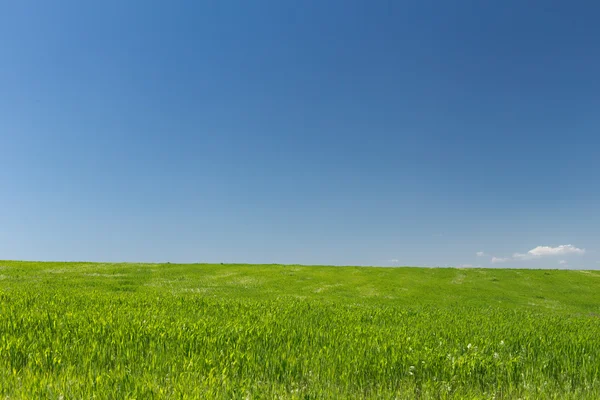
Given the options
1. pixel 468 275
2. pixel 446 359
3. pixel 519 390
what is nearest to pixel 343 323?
pixel 446 359

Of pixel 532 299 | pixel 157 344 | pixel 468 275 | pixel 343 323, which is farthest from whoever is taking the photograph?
pixel 468 275

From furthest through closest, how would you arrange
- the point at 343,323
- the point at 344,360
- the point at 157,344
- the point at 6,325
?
the point at 343,323
the point at 6,325
the point at 157,344
the point at 344,360

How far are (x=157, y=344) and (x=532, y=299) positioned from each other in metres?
33.1

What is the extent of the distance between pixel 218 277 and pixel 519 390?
33452 millimetres

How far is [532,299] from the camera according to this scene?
1280 inches

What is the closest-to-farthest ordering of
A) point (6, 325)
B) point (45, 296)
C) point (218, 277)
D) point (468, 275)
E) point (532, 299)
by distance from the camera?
point (6, 325), point (45, 296), point (532, 299), point (218, 277), point (468, 275)

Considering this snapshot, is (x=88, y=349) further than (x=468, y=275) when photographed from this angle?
No

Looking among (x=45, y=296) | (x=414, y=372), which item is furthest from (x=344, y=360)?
(x=45, y=296)

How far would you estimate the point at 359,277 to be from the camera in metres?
40.3

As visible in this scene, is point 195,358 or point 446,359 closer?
point 195,358

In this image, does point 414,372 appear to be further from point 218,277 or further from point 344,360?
point 218,277

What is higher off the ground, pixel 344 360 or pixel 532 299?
pixel 344 360

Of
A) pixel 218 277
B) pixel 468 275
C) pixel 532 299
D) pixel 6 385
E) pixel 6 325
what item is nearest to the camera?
pixel 6 385

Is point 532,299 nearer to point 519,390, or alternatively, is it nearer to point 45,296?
point 519,390
